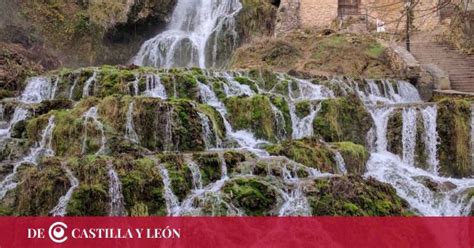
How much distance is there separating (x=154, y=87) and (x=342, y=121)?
432 centimetres

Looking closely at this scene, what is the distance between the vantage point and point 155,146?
10367 mm

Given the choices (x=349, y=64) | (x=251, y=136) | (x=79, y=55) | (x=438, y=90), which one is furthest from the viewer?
(x=79, y=55)

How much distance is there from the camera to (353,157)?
1009cm

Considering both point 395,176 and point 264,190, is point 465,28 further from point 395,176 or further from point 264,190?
point 264,190

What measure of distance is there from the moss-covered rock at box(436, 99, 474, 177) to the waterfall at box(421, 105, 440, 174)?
9 centimetres

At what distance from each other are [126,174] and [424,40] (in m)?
14.6

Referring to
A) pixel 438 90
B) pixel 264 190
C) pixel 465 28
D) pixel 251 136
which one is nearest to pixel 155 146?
pixel 251 136

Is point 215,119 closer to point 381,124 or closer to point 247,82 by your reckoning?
point 247,82

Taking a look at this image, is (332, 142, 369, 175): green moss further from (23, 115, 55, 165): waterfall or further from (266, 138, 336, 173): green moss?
(23, 115, 55, 165): waterfall

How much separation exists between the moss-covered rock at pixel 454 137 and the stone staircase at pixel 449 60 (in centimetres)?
438

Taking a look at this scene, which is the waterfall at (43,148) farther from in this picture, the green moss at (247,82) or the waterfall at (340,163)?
the green moss at (247,82)

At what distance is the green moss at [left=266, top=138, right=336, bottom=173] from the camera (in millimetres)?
9539

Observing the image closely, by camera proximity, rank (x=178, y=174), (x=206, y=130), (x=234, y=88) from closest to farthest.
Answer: (x=178, y=174)
(x=206, y=130)
(x=234, y=88)

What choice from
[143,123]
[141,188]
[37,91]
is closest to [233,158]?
[141,188]
